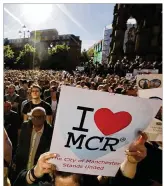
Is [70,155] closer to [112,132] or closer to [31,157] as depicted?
[112,132]

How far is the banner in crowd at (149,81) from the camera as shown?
4.98 m

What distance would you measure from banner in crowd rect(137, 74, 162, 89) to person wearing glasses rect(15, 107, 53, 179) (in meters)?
2.11

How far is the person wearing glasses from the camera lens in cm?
307

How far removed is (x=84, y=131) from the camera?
77.0 inches

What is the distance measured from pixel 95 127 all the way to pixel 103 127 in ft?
0.16

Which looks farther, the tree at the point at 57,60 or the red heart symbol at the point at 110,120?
the tree at the point at 57,60

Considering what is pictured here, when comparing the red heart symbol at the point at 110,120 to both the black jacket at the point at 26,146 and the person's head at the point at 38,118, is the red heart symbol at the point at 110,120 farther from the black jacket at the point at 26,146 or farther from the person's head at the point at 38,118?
the person's head at the point at 38,118

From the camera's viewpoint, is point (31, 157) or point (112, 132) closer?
point (112, 132)

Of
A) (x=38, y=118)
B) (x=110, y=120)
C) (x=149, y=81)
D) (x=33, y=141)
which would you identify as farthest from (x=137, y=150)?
(x=149, y=81)

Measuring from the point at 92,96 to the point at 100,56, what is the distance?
6927 cm

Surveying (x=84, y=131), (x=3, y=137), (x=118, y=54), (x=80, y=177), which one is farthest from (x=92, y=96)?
(x=118, y=54)

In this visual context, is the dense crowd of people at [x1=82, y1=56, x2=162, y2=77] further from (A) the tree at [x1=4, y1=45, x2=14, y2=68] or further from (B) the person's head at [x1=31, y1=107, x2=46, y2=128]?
(B) the person's head at [x1=31, y1=107, x2=46, y2=128]

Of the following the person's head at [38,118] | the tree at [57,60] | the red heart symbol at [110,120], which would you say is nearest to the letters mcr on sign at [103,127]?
the red heart symbol at [110,120]

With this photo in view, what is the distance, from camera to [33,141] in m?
3.17
